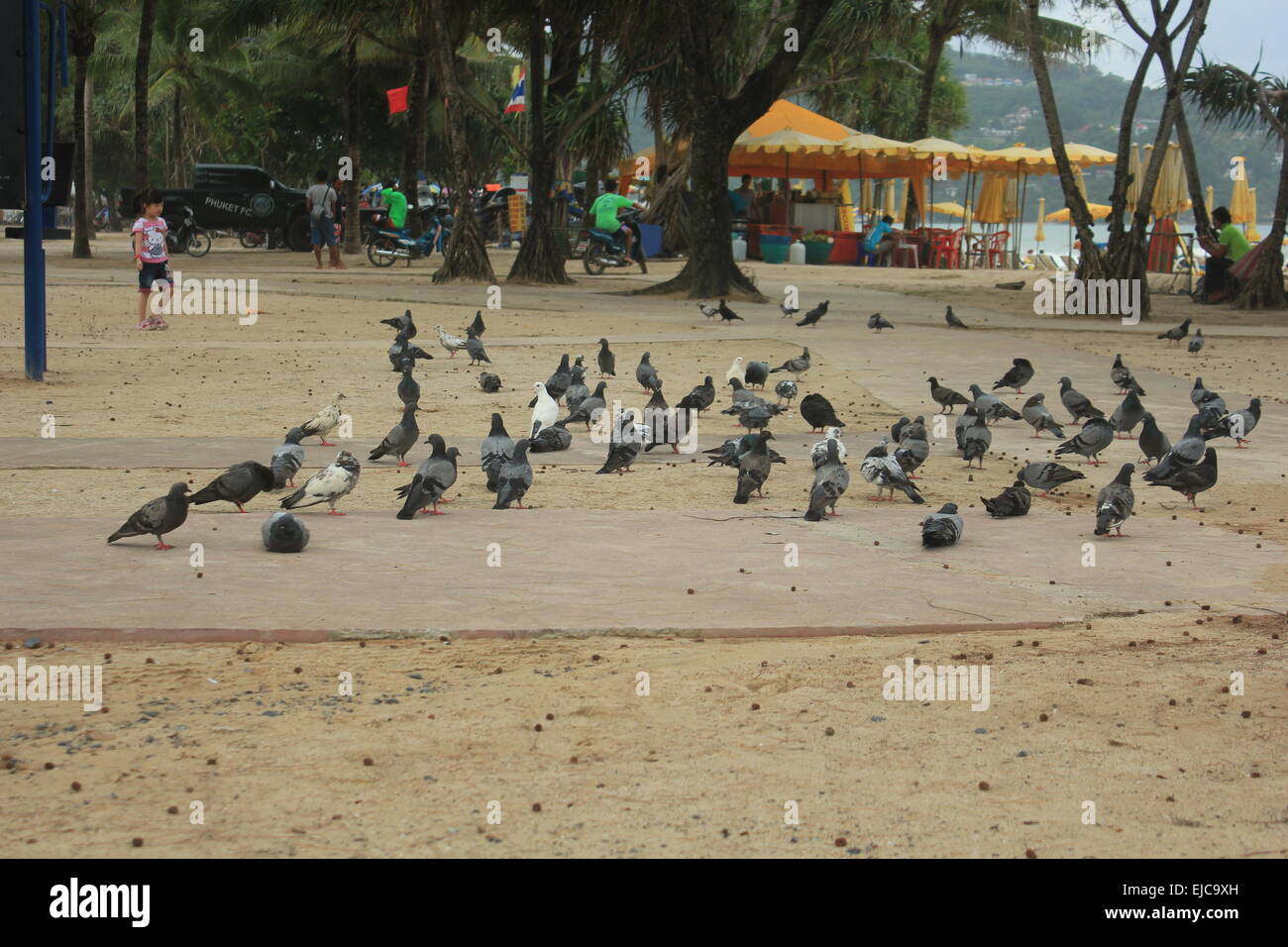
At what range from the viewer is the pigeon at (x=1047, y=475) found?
9.38m

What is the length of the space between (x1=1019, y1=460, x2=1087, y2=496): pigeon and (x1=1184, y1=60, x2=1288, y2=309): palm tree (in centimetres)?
1764

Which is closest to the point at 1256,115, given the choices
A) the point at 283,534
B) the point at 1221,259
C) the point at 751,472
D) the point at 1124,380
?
the point at 1221,259

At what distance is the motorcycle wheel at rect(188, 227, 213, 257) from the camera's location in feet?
116

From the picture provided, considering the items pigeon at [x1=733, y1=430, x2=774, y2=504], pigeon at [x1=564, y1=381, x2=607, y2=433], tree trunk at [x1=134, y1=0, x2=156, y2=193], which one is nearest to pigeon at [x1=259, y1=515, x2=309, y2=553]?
pigeon at [x1=733, y1=430, x2=774, y2=504]

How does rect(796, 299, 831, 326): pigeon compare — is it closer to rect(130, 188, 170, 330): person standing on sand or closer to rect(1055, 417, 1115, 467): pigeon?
rect(130, 188, 170, 330): person standing on sand

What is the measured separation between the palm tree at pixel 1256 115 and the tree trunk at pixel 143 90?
69.2 ft

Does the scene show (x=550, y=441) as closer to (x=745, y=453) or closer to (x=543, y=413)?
(x=543, y=413)

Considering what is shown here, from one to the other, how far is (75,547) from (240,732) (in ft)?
9.67

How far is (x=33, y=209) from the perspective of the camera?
13.7 m

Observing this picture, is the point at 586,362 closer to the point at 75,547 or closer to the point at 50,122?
the point at 50,122

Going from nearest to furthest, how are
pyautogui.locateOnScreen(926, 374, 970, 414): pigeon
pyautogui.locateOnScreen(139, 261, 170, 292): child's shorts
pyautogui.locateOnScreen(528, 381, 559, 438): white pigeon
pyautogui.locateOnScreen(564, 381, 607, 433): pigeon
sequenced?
pyautogui.locateOnScreen(528, 381, 559, 438): white pigeon < pyautogui.locateOnScreen(564, 381, 607, 433): pigeon < pyautogui.locateOnScreen(926, 374, 970, 414): pigeon < pyautogui.locateOnScreen(139, 261, 170, 292): child's shorts

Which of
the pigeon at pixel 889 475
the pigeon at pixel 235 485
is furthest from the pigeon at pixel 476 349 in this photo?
the pigeon at pixel 235 485

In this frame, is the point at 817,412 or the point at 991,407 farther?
the point at 991,407

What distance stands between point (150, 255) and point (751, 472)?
12.0 metres
